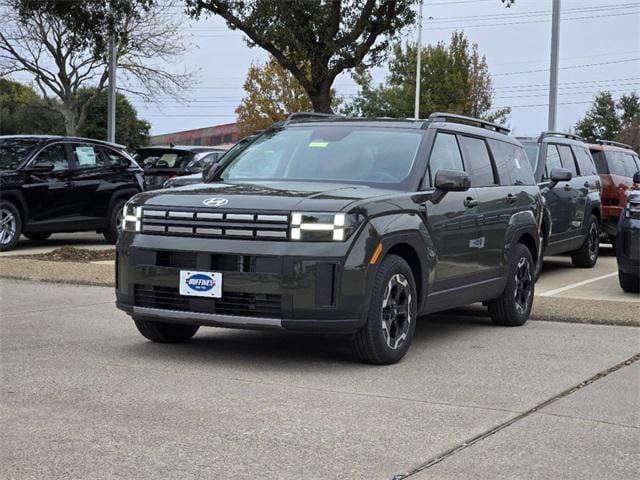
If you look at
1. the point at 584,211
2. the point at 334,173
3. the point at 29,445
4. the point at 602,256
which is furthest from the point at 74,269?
the point at 602,256

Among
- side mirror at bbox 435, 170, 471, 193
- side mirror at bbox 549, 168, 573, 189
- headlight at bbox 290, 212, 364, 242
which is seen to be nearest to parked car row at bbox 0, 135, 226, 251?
side mirror at bbox 549, 168, 573, 189

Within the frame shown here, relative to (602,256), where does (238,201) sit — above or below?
above

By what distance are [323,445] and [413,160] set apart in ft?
10.9

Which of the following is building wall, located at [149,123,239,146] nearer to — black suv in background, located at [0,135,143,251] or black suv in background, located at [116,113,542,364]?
black suv in background, located at [0,135,143,251]

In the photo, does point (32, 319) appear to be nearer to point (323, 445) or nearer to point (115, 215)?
point (323, 445)

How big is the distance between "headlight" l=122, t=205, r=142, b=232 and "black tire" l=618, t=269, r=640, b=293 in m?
6.58

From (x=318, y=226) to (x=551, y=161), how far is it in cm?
805

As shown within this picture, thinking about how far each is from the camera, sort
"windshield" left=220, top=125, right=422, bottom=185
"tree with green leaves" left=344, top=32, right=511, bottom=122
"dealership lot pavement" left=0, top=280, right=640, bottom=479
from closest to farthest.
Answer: "dealership lot pavement" left=0, top=280, right=640, bottom=479, "windshield" left=220, top=125, right=422, bottom=185, "tree with green leaves" left=344, top=32, right=511, bottom=122

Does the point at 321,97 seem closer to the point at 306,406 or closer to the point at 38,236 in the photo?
the point at 38,236

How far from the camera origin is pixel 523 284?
30.3ft

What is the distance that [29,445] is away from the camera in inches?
181

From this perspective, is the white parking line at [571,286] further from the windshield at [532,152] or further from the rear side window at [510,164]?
the rear side window at [510,164]

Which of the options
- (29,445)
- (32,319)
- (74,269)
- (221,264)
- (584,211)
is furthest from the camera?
(584,211)

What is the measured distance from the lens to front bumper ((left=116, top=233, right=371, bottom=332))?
6.37 metres
